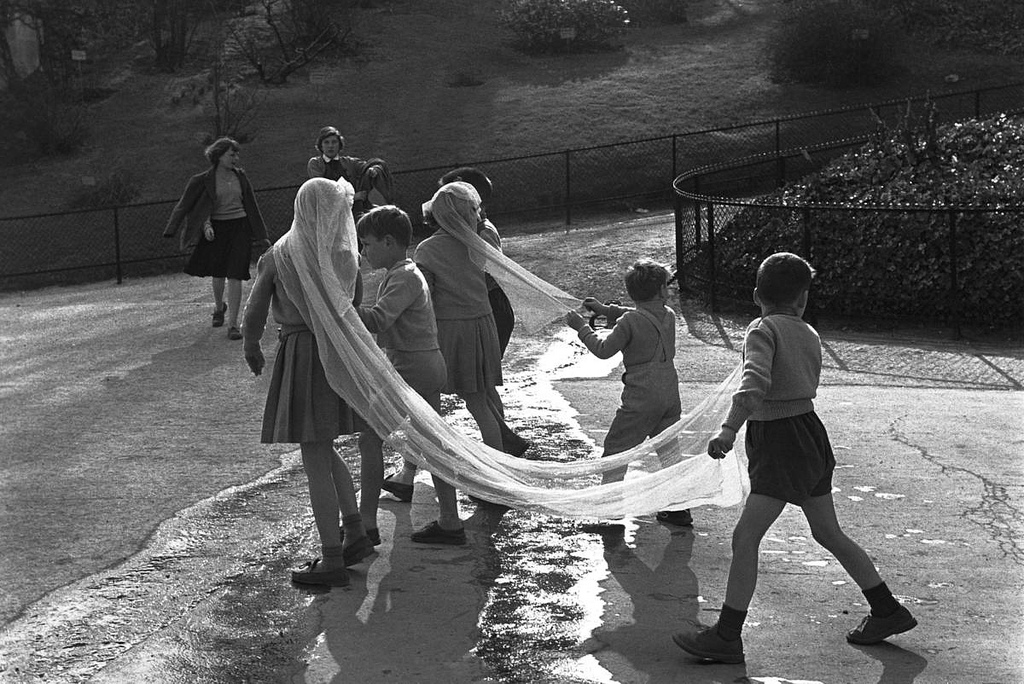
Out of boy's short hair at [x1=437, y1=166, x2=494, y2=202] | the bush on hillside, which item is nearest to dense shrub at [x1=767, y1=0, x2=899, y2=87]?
the bush on hillside

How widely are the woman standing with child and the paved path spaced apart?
7.50 feet

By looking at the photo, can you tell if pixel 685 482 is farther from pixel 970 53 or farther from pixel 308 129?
pixel 970 53

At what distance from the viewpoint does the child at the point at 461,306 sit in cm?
700

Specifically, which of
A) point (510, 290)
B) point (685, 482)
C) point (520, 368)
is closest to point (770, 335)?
point (685, 482)

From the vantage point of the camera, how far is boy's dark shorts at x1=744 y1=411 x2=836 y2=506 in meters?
5.16

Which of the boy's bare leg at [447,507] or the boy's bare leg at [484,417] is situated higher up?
the boy's bare leg at [484,417]

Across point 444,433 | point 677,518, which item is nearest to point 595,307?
point 444,433

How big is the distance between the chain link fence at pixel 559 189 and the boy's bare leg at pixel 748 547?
42.8 ft

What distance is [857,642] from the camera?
529cm

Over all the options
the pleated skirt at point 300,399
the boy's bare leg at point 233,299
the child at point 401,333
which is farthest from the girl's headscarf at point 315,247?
the boy's bare leg at point 233,299

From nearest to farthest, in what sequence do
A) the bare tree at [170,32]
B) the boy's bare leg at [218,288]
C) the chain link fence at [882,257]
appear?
the chain link fence at [882,257]
the boy's bare leg at [218,288]
the bare tree at [170,32]

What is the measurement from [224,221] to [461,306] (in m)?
5.81

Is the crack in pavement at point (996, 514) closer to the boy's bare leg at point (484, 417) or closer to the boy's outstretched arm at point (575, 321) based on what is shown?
the boy's outstretched arm at point (575, 321)

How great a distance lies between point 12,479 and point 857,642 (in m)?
5.04
